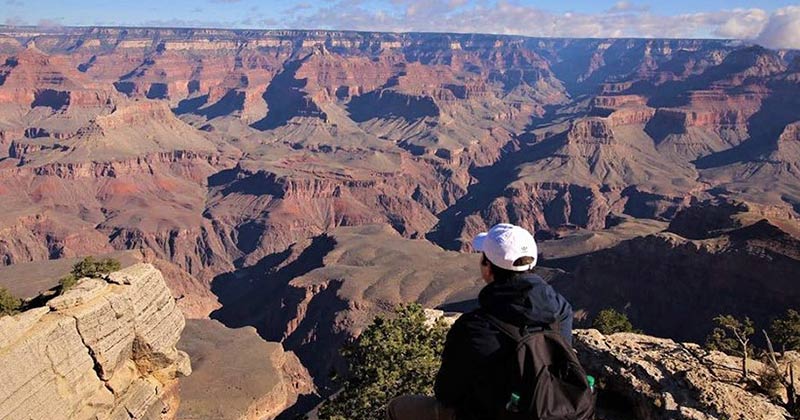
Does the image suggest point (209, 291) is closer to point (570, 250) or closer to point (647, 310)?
point (570, 250)

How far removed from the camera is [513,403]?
7848 mm

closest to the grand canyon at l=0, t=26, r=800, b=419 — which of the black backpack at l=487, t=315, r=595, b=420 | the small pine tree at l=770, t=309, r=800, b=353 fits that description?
the black backpack at l=487, t=315, r=595, b=420

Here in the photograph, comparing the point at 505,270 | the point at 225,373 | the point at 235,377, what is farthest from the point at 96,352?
the point at 225,373

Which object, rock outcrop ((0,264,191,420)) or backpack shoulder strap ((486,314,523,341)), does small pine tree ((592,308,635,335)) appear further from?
backpack shoulder strap ((486,314,523,341))

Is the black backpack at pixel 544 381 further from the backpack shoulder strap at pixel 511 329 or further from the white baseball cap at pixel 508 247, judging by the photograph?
the white baseball cap at pixel 508 247

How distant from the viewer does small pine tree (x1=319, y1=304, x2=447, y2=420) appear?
84.0 ft

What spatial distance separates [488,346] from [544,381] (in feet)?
2.61

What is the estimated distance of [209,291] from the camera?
124m

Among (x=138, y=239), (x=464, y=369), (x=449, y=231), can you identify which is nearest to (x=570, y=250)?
(x=449, y=231)

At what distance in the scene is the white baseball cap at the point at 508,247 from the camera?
870cm

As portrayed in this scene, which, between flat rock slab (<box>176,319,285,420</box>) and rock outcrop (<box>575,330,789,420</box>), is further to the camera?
flat rock slab (<box>176,319,285,420</box>)

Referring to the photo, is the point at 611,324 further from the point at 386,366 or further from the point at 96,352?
the point at 96,352

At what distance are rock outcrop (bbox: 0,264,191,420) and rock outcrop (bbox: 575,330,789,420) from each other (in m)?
24.6

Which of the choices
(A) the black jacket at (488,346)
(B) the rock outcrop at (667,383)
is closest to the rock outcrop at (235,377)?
(B) the rock outcrop at (667,383)
